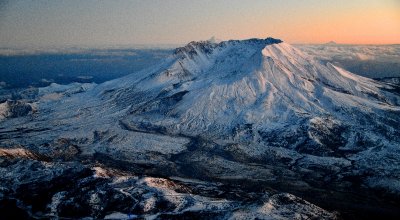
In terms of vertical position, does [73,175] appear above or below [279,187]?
above

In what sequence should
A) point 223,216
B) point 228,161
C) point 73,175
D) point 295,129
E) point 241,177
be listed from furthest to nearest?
point 295,129 → point 228,161 → point 241,177 → point 73,175 → point 223,216

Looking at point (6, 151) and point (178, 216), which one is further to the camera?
point (6, 151)

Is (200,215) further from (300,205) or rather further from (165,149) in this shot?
(165,149)

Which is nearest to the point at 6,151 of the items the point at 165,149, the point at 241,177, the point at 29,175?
the point at 29,175

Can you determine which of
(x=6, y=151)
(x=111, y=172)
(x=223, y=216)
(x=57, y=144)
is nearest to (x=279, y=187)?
(x=223, y=216)

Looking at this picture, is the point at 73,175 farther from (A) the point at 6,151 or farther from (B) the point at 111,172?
(A) the point at 6,151

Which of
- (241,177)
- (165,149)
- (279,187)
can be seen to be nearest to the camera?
(279,187)

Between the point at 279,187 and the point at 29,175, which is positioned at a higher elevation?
the point at 29,175

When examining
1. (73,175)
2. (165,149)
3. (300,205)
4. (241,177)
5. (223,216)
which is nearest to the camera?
(223,216)

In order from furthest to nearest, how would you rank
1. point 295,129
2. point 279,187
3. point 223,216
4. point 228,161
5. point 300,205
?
point 295,129 → point 228,161 → point 279,187 → point 300,205 → point 223,216
